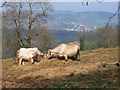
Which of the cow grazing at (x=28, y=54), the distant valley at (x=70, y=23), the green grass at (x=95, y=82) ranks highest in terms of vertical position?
the distant valley at (x=70, y=23)

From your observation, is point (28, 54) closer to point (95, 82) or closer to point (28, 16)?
point (95, 82)

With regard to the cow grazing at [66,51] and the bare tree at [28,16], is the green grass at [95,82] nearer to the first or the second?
the cow grazing at [66,51]

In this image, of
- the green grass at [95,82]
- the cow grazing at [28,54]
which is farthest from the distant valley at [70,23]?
the green grass at [95,82]

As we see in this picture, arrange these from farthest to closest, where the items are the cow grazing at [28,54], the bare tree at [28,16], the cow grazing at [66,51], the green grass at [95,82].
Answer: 1. the bare tree at [28,16]
2. the cow grazing at [28,54]
3. the cow grazing at [66,51]
4. the green grass at [95,82]

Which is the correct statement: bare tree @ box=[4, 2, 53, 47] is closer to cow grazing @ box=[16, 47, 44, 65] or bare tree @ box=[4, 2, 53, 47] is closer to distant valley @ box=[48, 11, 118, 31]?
distant valley @ box=[48, 11, 118, 31]

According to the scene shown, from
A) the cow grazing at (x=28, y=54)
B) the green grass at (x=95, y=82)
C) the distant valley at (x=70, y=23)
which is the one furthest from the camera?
the distant valley at (x=70, y=23)

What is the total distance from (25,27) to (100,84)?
1382 inches

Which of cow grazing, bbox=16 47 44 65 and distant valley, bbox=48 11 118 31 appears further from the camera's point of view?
distant valley, bbox=48 11 118 31

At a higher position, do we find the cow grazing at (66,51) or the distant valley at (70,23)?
the distant valley at (70,23)

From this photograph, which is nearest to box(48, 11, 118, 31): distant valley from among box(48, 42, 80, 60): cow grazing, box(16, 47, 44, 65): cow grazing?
box(48, 42, 80, 60): cow grazing

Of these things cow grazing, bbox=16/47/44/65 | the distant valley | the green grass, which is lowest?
cow grazing, bbox=16/47/44/65

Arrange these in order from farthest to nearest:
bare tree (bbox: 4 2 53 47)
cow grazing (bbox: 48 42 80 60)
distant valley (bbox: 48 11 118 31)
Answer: bare tree (bbox: 4 2 53 47)
distant valley (bbox: 48 11 118 31)
cow grazing (bbox: 48 42 80 60)

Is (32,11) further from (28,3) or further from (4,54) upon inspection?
(4,54)

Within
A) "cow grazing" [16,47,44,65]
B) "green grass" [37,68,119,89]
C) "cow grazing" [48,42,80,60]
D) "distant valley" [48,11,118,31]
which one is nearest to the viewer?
"green grass" [37,68,119,89]
